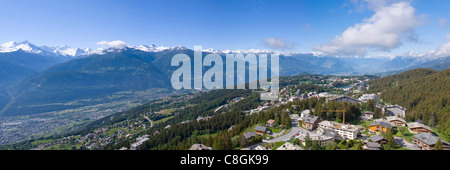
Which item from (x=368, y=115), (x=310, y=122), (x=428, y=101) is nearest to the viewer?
(x=310, y=122)

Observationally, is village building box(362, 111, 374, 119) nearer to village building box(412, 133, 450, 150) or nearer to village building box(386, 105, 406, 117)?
village building box(386, 105, 406, 117)

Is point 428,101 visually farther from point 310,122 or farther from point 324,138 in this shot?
point 324,138

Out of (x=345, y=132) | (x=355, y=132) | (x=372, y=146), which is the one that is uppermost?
(x=355, y=132)

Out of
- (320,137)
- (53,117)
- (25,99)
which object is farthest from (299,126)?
(25,99)

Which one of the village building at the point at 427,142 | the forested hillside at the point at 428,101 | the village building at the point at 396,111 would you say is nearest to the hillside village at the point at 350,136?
the village building at the point at 427,142

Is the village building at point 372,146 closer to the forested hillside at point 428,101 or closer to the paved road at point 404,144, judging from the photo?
the paved road at point 404,144

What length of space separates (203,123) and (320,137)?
28.9m

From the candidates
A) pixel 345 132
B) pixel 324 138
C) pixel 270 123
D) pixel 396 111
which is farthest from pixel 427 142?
pixel 396 111

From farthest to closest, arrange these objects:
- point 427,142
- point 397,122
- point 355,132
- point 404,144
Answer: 1. point 397,122
2. point 355,132
3. point 404,144
4. point 427,142

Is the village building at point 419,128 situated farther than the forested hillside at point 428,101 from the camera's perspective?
No

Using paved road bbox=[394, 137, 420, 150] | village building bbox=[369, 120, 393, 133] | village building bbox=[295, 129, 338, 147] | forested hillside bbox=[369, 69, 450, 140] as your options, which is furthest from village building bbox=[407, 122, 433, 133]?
village building bbox=[295, 129, 338, 147]
